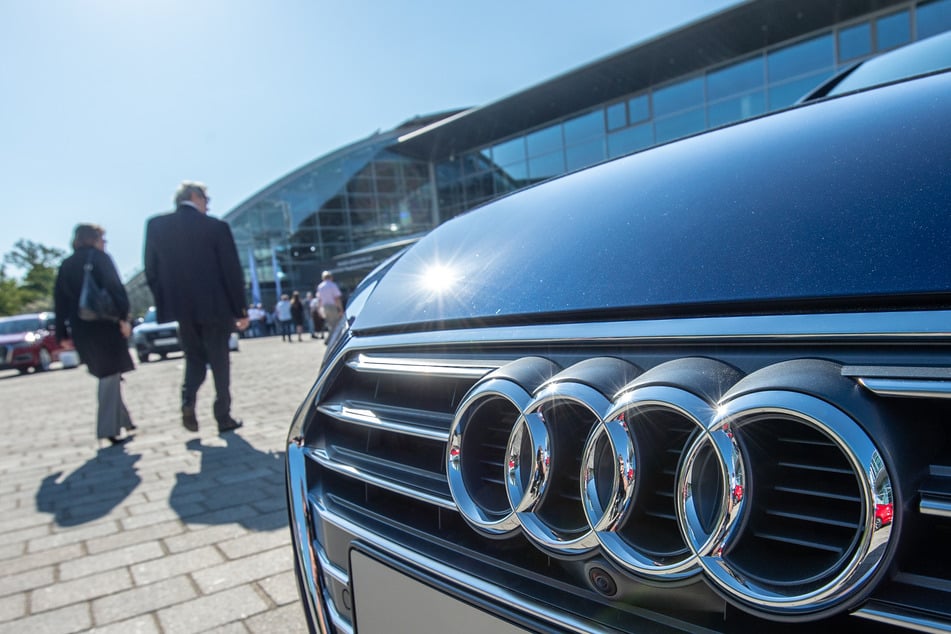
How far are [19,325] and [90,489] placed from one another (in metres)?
17.3

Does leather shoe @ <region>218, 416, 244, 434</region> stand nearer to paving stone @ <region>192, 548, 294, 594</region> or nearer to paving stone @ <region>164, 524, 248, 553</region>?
paving stone @ <region>164, 524, 248, 553</region>

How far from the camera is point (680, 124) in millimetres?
16297

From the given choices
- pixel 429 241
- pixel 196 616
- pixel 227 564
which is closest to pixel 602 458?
pixel 429 241

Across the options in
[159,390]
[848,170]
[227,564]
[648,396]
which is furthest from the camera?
[159,390]

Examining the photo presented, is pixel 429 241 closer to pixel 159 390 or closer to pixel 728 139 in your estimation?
pixel 728 139

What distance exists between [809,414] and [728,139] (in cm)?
72

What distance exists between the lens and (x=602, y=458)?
0.71 meters

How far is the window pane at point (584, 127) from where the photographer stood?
1816cm

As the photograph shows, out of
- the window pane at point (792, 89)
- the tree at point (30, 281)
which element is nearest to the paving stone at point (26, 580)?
the window pane at point (792, 89)

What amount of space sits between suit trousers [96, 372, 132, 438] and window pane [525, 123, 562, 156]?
17.1 meters

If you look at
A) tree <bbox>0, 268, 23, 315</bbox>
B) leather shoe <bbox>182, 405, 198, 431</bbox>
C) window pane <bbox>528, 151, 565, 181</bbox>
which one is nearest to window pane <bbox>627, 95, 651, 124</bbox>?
window pane <bbox>528, 151, 565, 181</bbox>

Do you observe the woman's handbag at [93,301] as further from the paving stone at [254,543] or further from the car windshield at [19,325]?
the car windshield at [19,325]

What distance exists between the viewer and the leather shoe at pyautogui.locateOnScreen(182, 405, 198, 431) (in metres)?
4.32

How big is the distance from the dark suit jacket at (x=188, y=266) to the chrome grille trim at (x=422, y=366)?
3.34m
